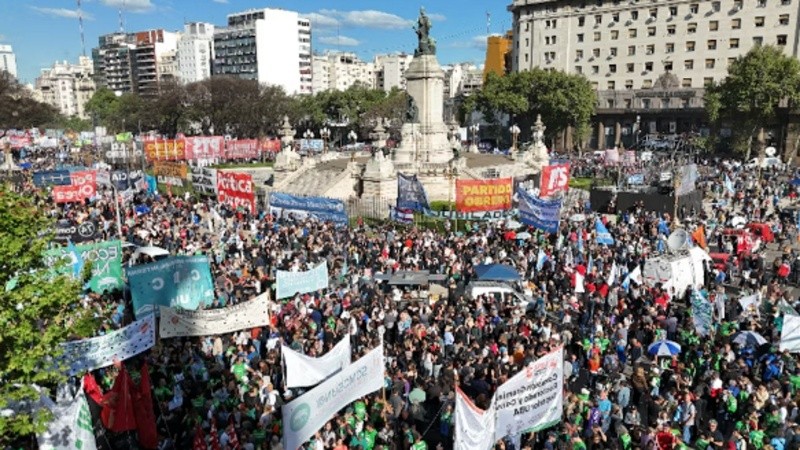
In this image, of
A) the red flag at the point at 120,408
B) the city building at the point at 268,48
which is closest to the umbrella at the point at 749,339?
the red flag at the point at 120,408

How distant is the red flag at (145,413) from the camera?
10.9 meters

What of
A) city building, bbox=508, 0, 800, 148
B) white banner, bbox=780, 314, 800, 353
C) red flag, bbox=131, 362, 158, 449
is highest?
city building, bbox=508, 0, 800, 148

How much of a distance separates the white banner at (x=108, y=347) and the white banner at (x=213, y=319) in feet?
2.19

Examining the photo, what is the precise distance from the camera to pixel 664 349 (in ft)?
42.3

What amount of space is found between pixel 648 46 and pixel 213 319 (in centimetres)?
6705

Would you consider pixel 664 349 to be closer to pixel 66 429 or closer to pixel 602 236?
pixel 602 236

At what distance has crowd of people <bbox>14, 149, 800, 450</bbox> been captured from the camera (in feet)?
35.5

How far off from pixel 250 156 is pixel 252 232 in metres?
36.1

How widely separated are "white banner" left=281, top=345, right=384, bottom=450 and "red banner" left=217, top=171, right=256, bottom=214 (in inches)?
645

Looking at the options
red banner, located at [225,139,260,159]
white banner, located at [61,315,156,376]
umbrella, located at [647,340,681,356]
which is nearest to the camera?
white banner, located at [61,315,156,376]

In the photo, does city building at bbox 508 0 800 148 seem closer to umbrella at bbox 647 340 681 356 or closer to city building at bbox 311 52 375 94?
umbrella at bbox 647 340 681 356

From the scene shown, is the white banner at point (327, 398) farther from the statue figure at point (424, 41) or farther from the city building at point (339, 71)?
the city building at point (339, 71)

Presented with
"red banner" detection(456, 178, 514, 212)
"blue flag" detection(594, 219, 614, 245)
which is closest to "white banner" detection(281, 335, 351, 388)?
"red banner" detection(456, 178, 514, 212)

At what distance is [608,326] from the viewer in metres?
15.0
